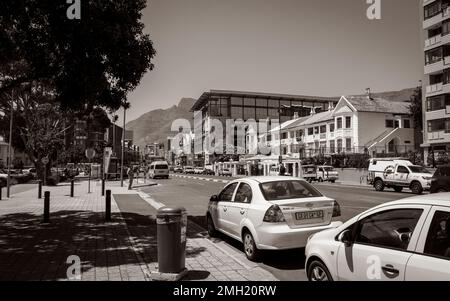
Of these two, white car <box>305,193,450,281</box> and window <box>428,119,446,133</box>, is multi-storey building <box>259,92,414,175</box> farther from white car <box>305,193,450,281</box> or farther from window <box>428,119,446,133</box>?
white car <box>305,193,450,281</box>

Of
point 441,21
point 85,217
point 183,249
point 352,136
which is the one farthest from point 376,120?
point 183,249

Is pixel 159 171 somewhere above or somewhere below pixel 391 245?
below

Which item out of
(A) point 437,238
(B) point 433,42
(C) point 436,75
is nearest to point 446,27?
(B) point 433,42

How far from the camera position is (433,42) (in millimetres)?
42719

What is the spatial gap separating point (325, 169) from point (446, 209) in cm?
3871

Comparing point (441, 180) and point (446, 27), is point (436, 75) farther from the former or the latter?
point (441, 180)

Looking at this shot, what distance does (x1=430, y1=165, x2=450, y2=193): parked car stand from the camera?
702 inches

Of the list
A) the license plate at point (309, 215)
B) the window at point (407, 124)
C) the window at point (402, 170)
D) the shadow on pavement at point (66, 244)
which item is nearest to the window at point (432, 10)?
the window at point (407, 124)

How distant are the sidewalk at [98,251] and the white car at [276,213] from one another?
1.74 ft

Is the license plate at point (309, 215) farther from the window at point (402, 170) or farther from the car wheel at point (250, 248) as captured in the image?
the window at point (402, 170)

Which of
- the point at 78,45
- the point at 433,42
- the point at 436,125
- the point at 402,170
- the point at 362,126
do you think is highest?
the point at 433,42

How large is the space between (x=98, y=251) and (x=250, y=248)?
3.15 metres

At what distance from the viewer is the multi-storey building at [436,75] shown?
40938mm
